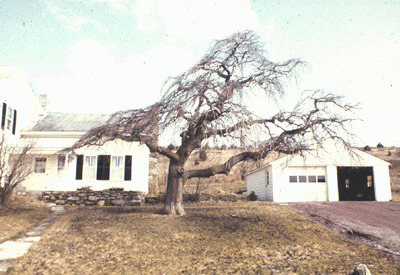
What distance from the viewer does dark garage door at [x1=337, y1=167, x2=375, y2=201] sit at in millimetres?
20281

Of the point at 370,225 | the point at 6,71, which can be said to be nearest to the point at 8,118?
the point at 6,71

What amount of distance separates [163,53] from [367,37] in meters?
6.63

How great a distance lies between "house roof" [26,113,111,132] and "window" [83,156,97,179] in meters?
1.99

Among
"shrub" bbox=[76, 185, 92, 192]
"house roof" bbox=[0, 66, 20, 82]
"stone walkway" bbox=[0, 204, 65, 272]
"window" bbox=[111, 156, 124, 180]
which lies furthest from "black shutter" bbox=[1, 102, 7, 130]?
"stone walkway" bbox=[0, 204, 65, 272]

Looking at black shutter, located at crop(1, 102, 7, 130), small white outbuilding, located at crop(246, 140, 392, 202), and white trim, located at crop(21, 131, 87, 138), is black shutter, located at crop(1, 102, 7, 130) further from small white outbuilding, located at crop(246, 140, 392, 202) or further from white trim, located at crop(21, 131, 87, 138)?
small white outbuilding, located at crop(246, 140, 392, 202)

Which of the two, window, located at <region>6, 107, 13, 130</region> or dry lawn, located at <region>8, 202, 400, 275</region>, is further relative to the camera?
window, located at <region>6, 107, 13, 130</region>

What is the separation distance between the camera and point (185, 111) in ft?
30.2

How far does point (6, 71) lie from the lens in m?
17.1

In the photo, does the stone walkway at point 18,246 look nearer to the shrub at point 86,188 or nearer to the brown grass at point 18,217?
the brown grass at point 18,217

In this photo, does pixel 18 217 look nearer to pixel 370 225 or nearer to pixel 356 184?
pixel 370 225

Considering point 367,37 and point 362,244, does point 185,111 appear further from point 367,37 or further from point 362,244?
point 367,37

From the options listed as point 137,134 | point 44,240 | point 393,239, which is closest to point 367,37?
point 393,239

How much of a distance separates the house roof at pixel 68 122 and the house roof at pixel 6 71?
3.12 meters

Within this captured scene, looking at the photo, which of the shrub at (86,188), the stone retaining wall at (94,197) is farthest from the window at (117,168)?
the shrub at (86,188)
